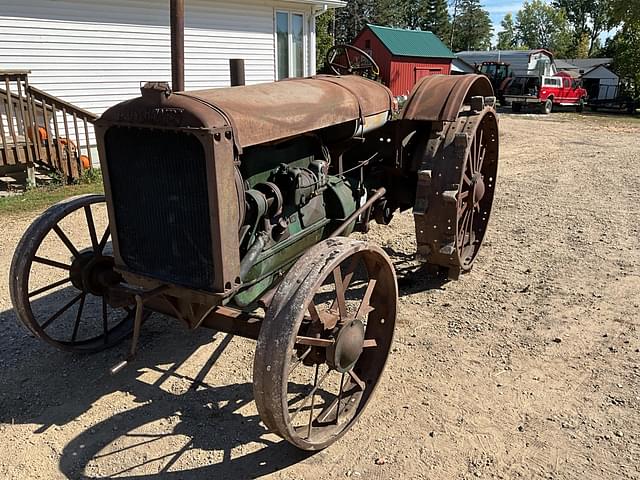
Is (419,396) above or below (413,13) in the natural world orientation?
below

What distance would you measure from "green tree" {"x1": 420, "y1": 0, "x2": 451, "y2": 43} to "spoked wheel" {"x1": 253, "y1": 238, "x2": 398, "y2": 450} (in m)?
64.0

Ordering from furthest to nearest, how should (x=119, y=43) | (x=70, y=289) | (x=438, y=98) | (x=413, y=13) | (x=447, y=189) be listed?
(x=413, y=13)
(x=119, y=43)
(x=70, y=289)
(x=438, y=98)
(x=447, y=189)

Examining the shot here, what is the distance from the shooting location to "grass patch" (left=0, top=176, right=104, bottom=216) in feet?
21.6

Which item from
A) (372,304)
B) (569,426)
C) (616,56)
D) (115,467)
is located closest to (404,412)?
(372,304)

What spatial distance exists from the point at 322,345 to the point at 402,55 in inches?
950

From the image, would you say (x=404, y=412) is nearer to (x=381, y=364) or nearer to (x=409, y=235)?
(x=381, y=364)

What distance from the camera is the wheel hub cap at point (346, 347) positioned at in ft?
8.54

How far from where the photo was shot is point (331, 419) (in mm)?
2781

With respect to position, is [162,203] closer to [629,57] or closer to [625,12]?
[629,57]

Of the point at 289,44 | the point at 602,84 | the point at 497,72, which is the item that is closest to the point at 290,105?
the point at 289,44

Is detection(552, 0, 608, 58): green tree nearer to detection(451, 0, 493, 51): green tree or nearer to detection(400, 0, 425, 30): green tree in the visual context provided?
detection(451, 0, 493, 51): green tree

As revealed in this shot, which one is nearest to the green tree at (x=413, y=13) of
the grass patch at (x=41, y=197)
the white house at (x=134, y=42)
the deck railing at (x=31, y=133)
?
the white house at (x=134, y=42)

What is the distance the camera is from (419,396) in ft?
10.2


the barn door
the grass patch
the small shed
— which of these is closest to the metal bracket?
the grass patch
